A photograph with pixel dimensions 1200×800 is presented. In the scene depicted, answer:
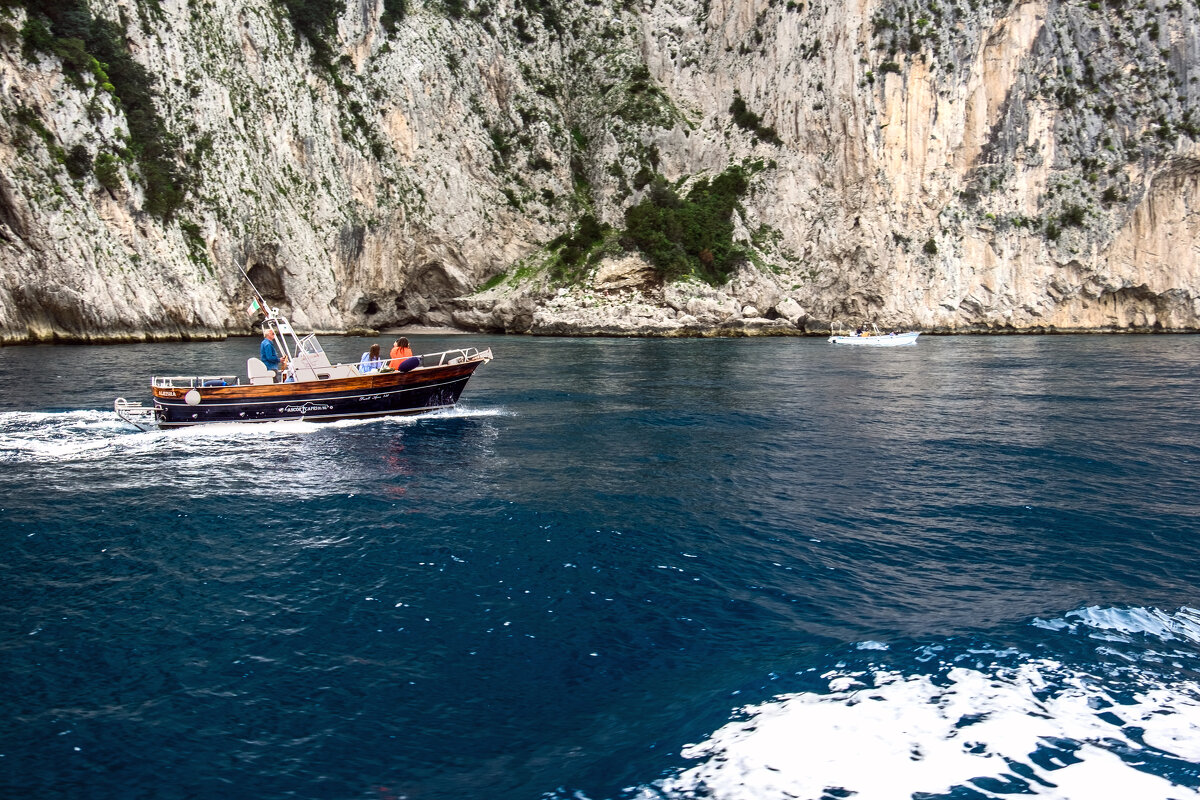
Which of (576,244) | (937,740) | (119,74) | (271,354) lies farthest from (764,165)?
(937,740)

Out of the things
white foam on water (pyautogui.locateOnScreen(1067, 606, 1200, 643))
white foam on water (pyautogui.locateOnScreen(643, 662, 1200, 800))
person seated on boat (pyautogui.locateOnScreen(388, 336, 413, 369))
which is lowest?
white foam on water (pyautogui.locateOnScreen(643, 662, 1200, 800))

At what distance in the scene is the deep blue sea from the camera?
293 inches

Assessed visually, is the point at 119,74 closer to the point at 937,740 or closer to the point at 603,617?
the point at 603,617

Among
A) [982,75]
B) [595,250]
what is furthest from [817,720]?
[982,75]

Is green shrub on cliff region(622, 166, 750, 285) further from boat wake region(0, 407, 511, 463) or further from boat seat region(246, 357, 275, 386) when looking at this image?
boat seat region(246, 357, 275, 386)

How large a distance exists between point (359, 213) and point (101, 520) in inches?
2917

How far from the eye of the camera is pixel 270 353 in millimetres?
26547

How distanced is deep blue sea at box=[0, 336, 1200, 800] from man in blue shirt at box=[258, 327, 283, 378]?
446 centimetres

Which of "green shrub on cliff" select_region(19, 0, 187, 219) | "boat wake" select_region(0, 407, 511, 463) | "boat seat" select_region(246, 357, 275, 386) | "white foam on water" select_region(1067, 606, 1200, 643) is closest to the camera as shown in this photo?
"white foam on water" select_region(1067, 606, 1200, 643)

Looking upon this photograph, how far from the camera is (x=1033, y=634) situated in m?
9.96

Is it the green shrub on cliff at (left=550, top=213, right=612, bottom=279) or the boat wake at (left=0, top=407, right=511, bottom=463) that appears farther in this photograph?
the green shrub on cliff at (left=550, top=213, right=612, bottom=279)

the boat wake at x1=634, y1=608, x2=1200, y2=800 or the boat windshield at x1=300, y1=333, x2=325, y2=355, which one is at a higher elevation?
the boat windshield at x1=300, y1=333, x2=325, y2=355

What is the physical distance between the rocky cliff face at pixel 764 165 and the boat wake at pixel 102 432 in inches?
2041

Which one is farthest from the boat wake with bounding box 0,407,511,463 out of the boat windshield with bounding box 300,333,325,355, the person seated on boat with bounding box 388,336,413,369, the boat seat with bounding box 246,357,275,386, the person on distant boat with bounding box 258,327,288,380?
the boat windshield with bounding box 300,333,325,355
